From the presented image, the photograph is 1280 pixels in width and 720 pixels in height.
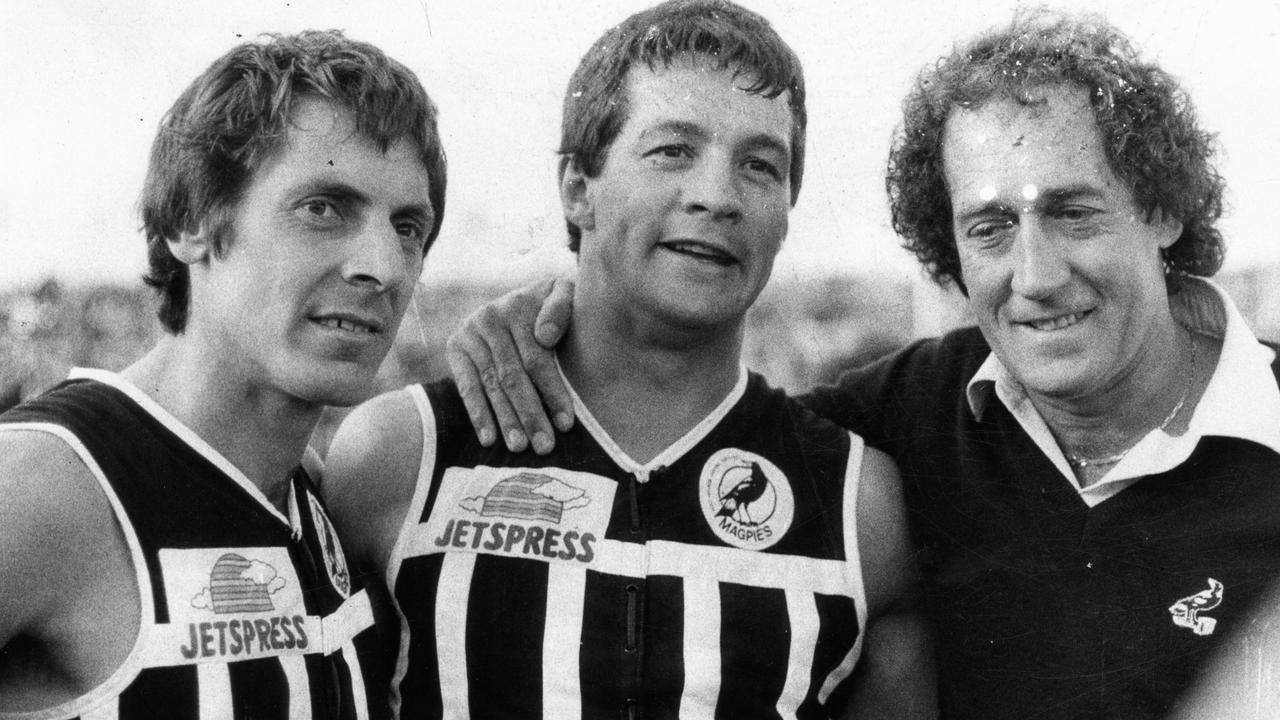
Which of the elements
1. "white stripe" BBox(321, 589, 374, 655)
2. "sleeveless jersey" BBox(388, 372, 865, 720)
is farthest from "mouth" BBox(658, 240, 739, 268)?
"white stripe" BBox(321, 589, 374, 655)

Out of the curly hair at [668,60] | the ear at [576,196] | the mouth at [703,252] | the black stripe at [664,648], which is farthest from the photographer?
the ear at [576,196]

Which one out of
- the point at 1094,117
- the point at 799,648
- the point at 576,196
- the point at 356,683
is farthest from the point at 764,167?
the point at 356,683

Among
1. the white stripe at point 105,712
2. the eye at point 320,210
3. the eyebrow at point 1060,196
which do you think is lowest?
the white stripe at point 105,712

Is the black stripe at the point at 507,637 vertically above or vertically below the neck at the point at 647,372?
below

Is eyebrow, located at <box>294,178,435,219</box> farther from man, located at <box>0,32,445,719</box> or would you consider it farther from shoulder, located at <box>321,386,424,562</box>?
shoulder, located at <box>321,386,424,562</box>

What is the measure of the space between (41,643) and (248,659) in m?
0.32

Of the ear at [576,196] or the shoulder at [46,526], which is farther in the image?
the ear at [576,196]

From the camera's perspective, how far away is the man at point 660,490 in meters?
2.43

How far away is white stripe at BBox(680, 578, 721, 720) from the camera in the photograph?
2395mm

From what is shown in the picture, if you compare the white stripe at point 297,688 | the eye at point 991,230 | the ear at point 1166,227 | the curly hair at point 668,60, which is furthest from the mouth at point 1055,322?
the white stripe at point 297,688

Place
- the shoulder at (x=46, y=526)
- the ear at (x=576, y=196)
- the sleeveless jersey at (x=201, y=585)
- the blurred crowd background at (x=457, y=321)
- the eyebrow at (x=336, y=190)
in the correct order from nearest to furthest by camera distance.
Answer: the shoulder at (x=46, y=526), the sleeveless jersey at (x=201, y=585), the eyebrow at (x=336, y=190), the ear at (x=576, y=196), the blurred crowd background at (x=457, y=321)

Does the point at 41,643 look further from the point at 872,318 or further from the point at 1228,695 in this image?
the point at 872,318

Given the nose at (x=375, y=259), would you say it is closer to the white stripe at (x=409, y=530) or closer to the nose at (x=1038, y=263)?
the white stripe at (x=409, y=530)

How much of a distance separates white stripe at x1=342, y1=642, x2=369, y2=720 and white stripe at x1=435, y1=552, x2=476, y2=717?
0.22m
